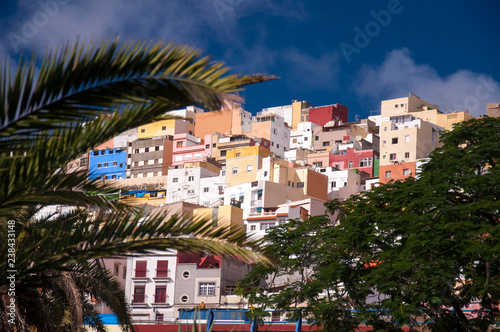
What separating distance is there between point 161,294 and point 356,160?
40711mm

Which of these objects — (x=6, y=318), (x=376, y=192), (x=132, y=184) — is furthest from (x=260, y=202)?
(x=6, y=318)

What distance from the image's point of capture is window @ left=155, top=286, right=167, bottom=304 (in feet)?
169

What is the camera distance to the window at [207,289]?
167ft

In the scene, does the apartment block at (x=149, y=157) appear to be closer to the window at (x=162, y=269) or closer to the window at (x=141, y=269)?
the window at (x=141, y=269)

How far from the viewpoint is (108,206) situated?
8938 mm

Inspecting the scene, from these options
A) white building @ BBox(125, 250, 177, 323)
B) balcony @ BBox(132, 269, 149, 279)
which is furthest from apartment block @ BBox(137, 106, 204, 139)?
balcony @ BBox(132, 269, 149, 279)

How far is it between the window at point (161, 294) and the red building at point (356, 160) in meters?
38.4

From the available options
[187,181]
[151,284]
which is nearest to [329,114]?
[187,181]

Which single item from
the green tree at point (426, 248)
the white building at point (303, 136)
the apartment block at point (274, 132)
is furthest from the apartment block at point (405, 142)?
the green tree at point (426, 248)

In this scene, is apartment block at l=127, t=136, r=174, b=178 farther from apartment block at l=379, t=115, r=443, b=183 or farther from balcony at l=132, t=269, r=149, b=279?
balcony at l=132, t=269, r=149, b=279

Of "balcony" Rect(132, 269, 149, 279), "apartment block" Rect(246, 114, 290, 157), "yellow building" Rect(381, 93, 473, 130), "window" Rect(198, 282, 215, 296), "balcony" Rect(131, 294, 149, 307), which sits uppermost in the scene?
"yellow building" Rect(381, 93, 473, 130)

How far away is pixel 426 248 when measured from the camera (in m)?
19.4

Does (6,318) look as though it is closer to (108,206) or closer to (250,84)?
(108,206)

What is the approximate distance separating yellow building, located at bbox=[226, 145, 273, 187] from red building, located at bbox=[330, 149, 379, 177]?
9423 millimetres
